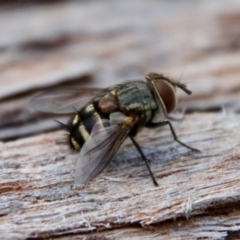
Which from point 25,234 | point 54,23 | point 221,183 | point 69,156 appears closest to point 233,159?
point 221,183

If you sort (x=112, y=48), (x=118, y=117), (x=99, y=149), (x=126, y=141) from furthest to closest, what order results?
(x=112, y=48) < (x=126, y=141) < (x=118, y=117) < (x=99, y=149)

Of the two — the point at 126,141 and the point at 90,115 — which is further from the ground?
the point at 90,115

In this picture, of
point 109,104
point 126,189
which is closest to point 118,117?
point 109,104

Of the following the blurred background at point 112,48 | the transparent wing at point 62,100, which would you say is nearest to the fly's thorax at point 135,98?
the transparent wing at point 62,100

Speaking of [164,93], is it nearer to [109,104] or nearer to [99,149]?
[109,104]

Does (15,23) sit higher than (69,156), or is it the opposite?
(15,23)

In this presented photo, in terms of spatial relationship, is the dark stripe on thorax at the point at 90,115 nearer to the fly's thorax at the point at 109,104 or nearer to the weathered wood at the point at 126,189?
the fly's thorax at the point at 109,104

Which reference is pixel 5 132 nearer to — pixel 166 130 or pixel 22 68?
pixel 22 68
